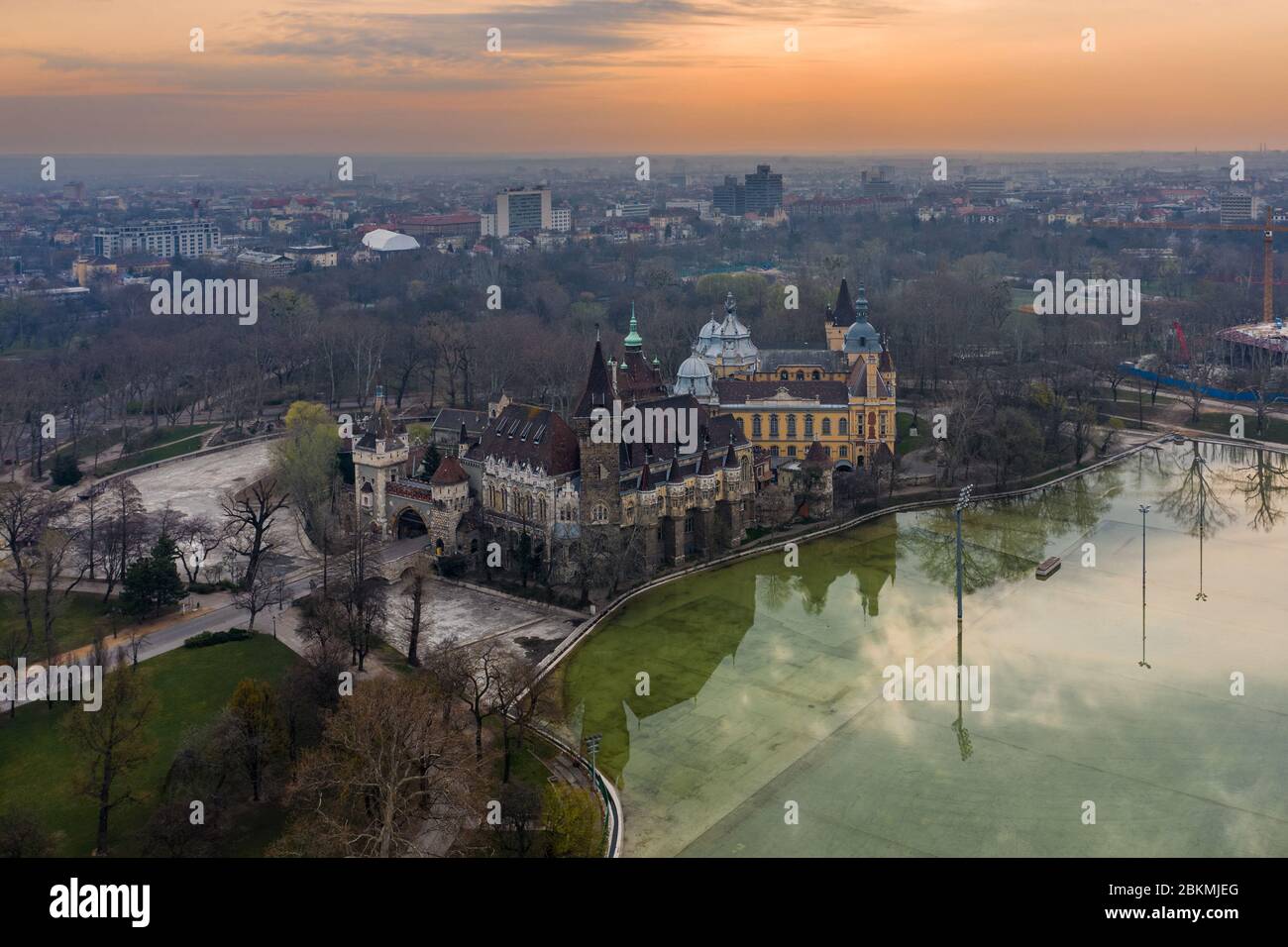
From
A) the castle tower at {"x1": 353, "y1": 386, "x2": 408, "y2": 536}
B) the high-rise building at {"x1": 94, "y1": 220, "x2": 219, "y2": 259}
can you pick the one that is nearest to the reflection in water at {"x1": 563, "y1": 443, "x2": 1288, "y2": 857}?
the castle tower at {"x1": 353, "y1": 386, "x2": 408, "y2": 536}

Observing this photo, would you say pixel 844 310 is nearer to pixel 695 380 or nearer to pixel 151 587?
pixel 695 380

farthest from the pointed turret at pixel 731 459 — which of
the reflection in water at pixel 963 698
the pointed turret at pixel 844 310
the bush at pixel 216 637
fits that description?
the pointed turret at pixel 844 310

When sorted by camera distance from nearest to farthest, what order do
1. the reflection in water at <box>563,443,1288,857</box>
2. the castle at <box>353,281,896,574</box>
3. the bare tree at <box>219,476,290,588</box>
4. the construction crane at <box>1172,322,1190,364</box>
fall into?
the reflection in water at <box>563,443,1288,857</box>
the bare tree at <box>219,476,290,588</box>
the castle at <box>353,281,896,574</box>
the construction crane at <box>1172,322,1190,364</box>

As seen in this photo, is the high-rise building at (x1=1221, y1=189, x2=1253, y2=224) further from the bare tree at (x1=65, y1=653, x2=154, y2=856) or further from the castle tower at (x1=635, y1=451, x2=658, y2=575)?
the bare tree at (x1=65, y1=653, x2=154, y2=856)

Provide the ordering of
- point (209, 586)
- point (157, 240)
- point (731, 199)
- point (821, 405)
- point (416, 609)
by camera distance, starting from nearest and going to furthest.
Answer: point (416, 609)
point (209, 586)
point (821, 405)
point (157, 240)
point (731, 199)

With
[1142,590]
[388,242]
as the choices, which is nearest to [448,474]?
[1142,590]

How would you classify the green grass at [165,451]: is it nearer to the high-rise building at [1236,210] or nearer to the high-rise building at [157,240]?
the high-rise building at [157,240]
